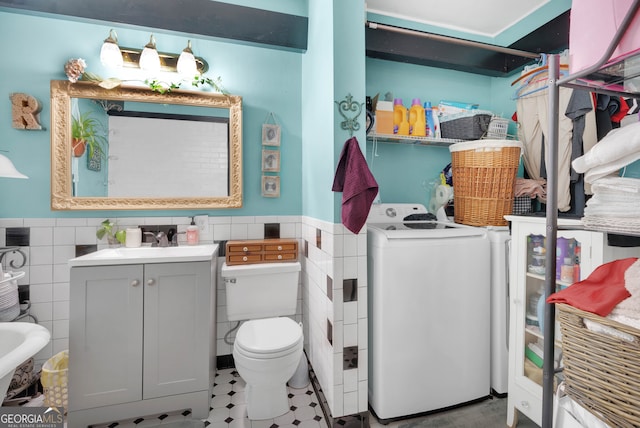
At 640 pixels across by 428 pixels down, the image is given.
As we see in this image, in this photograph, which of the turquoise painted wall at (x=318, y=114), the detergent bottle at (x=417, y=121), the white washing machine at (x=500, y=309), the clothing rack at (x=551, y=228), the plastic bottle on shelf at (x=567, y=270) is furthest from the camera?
the detergent bottle at (x=417, y=121)

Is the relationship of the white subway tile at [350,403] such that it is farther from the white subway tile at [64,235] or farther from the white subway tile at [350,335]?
the white subway tile at [64,235]

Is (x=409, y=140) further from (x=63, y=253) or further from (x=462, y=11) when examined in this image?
(x=63, y=253)

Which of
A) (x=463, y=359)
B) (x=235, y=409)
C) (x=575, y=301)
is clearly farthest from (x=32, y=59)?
(x=463, y=359)

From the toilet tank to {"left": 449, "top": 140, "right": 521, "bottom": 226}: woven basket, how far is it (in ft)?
4.31

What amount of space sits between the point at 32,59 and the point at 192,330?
2049mm

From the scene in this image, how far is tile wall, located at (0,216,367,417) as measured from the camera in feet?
5.10

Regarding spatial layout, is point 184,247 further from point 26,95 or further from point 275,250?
point 26,95

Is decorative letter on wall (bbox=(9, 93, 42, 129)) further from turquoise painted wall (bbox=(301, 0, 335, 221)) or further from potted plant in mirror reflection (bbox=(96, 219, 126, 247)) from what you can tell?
turquoise painted wall (bbox=(301, 0, 335, 221))

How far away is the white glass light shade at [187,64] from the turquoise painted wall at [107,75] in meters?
0.14

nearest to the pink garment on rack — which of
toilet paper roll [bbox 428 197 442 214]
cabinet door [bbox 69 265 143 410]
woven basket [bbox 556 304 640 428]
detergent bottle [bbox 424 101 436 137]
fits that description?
woven basket [bbox 556 304 640 428]

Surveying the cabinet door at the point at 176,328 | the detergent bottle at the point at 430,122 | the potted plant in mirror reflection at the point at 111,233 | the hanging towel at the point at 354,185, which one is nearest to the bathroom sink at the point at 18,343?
the cabinet door at the point at 176,328

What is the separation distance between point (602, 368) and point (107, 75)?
9.46ft

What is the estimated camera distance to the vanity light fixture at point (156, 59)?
1.90m

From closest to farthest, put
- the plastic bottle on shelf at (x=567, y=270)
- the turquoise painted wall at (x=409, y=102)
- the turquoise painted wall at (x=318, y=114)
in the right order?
1. the plastic bottle on shelf at (x=567, y=270)
2. the turquoise painted wall at (x=318, y=114)
3. the turquoise painted wall at (x=409, y=102)
